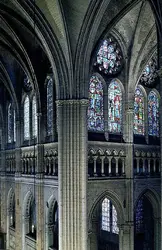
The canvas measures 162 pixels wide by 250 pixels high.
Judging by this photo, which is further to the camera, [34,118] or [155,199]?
[34,118]

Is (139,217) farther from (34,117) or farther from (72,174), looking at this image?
(34,117)

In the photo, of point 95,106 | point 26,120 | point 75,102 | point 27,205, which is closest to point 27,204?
point 27,205

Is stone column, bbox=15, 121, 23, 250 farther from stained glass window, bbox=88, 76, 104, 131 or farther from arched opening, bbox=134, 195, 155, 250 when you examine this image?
arched opening, bbox=134, 195, 155, 250

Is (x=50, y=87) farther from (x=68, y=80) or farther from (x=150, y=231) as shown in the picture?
(x=150, y=231)

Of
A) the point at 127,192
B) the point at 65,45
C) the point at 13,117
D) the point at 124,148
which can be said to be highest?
the point at 65,45

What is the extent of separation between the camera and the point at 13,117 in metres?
36.2

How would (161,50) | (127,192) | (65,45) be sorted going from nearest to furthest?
(161,50) → (65,45) → (127,192)

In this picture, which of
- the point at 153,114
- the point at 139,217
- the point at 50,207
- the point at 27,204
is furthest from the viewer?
the point at 139,217

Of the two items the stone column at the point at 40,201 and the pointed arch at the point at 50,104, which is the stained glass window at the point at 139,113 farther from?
the stone column at the point at 40,201

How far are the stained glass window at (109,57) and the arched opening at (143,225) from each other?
1290 centimetres

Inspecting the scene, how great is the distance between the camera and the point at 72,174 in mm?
22938

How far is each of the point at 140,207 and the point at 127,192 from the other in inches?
291

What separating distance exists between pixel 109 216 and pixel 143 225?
11.1ft

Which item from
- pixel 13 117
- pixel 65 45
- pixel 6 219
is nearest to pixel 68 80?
pixel 65 45
